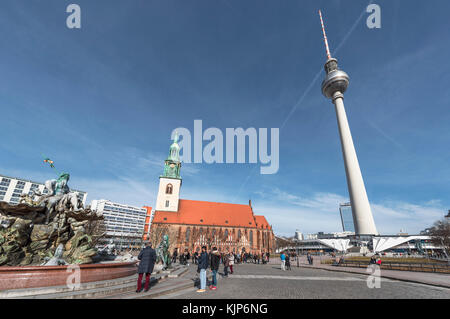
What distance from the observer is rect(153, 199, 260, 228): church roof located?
4812 cm

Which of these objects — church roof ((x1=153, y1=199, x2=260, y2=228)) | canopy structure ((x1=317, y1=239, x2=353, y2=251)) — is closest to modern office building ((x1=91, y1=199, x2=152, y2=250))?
church roof ((x1=153, y1=199, x2=260, y2=228))

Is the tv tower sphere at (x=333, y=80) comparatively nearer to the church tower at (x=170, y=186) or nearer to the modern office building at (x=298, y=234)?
the church tower at (x=170, y=186)

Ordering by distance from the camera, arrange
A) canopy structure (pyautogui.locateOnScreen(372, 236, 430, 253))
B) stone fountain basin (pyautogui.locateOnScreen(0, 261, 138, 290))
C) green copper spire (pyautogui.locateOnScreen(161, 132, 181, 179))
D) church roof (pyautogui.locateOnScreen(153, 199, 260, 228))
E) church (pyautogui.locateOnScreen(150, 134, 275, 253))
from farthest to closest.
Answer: green copper spire (pyautogui.locateOnScreen(161, 132, 181, 179))
church roof (pyautogui.locateOnScreen(153, 199, 260, 228))
church (pyautogui.locateOnScreen(150, 134, 275, 253))
canopy structure (pyautogui.locateOnScreen(372, 236, 430, 253))
stone fountain basin (pyautogui.locateOnScreen(0, 261, 138, 290))

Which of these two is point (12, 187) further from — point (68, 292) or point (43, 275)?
point (68, 292)

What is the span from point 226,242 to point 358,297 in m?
43.2

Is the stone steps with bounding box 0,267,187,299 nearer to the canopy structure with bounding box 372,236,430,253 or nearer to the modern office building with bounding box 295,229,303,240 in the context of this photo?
the canopy structure with bounding box 372,236,430,253

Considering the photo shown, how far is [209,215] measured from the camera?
52281mm

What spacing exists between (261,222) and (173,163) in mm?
29574

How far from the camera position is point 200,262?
7910mm

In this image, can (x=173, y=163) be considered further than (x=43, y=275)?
Yes

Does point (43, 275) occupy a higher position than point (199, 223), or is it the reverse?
point (199, 223)

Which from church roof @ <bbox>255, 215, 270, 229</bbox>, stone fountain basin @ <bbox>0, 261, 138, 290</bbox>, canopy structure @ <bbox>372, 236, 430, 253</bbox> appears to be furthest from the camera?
church roof @ <bbox>255, 215, 270, 229</bbox>

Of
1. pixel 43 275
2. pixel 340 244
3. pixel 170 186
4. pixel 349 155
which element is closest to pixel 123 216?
pixel 170 186

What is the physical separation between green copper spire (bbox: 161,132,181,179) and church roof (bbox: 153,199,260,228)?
7848 mm
